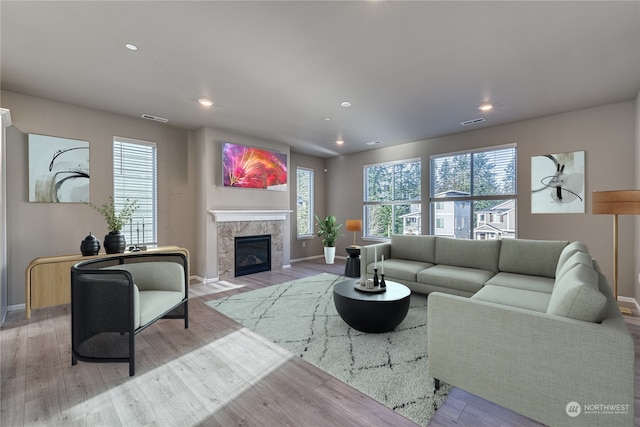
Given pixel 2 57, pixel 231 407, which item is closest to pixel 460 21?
pixel 231 407

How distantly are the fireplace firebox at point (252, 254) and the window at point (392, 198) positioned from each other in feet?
8.26

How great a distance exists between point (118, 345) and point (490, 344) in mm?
3039

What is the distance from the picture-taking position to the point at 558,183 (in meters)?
4.36

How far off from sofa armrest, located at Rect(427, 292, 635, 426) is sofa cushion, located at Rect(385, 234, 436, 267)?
103 inches

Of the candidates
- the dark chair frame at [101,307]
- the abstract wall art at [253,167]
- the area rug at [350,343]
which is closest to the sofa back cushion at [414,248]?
the area rug at [350,343]

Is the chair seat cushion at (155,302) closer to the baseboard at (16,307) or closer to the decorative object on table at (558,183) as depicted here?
the baseboard at (16,307)

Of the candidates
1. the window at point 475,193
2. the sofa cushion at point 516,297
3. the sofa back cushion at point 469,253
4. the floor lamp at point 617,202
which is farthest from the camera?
the window at point 475,193

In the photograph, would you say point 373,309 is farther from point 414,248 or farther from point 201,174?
point 201,174

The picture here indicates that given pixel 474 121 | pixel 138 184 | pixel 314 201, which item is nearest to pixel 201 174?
pixel 138 184

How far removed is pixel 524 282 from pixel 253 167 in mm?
4721

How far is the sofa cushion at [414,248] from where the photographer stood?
14.2 feet

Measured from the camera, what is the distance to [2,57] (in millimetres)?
2701

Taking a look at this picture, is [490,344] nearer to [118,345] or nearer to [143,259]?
[118,345]

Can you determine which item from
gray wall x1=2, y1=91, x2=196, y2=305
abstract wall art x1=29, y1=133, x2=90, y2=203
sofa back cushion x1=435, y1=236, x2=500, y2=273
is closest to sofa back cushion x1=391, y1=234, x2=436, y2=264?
sofa back cushion x1=435, y1=236, x2=500, y2=273
